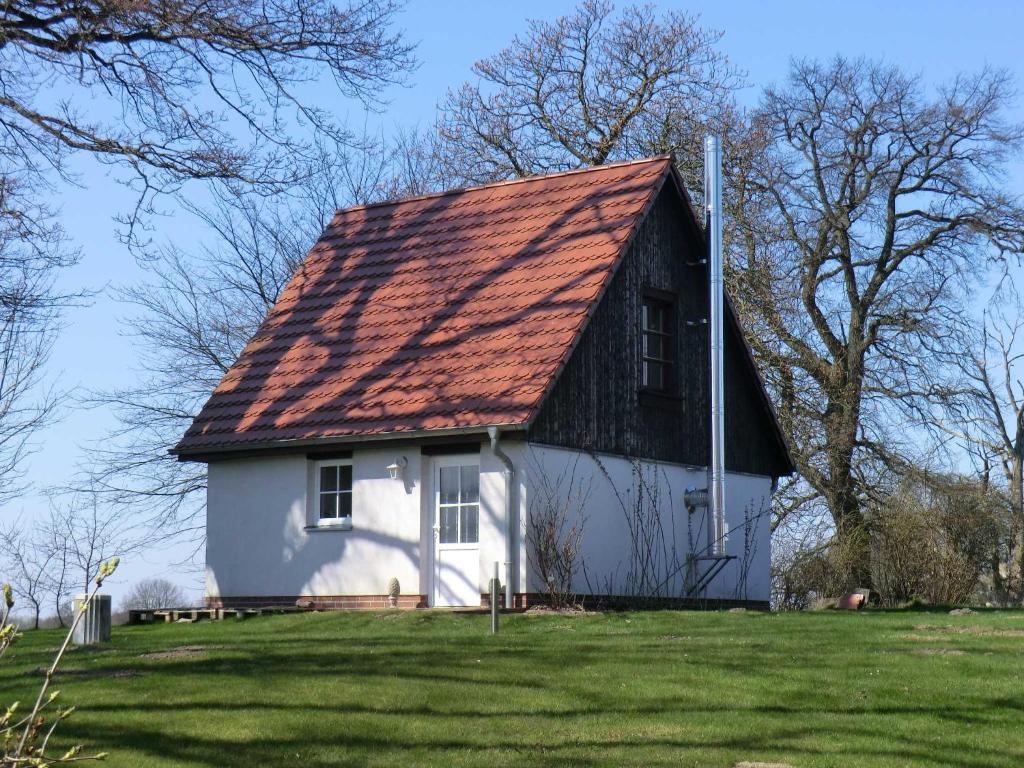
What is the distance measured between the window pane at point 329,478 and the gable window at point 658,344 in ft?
17.7

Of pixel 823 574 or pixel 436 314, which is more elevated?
pixel 436 314

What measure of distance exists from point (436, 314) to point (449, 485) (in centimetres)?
343

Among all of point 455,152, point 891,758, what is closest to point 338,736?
point 891,758

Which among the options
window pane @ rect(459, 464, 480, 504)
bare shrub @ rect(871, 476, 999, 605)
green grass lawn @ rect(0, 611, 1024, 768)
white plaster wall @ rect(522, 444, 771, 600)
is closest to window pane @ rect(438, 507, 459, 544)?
window pane @ rect(459, 464, 480, 504)

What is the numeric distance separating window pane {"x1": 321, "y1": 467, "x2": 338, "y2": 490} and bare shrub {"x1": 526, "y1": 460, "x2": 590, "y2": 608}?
3.94 metres

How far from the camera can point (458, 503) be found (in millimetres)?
22047

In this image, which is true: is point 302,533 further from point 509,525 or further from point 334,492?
point 509,525

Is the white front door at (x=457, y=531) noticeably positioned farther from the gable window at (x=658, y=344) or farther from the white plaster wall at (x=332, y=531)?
the gable window at (x=658, y=344)

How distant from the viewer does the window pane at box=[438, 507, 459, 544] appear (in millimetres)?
22078

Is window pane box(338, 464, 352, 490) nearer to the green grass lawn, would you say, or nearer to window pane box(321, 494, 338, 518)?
window pane box(321, 494, 338, 518)

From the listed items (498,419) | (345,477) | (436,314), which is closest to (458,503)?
(498,419)

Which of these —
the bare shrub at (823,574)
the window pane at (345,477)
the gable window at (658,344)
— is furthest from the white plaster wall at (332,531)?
the bare shrub at (823,574)

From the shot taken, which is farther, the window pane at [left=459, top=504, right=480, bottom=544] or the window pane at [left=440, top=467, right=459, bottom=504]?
the window pane at [left=440, top=467, right=459, bottom=504]

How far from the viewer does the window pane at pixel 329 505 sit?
23.5 m
